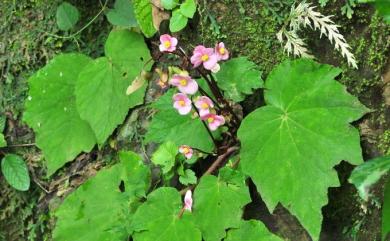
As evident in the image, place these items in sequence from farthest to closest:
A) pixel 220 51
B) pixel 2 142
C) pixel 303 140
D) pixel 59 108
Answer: pixel 2 142, pixel 59 108, pixel 220 51, pixel 303 140

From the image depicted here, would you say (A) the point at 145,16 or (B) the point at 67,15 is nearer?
(A) the point at 145,16

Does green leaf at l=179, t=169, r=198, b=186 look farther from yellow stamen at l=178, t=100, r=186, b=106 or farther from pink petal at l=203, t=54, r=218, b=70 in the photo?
pink petal at l=203, t=54, r=218, b=70

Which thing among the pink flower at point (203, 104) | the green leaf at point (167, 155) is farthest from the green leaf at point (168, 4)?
the green leaf at point (167, 155)

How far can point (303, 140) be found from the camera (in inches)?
69.1

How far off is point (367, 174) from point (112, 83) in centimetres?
112

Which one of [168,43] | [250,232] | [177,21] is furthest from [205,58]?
[250,232]

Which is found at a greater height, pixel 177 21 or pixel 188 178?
pixel 177 21

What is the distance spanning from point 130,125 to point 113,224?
1.26 feet

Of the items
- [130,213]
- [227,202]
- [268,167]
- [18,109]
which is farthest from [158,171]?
[18,109]

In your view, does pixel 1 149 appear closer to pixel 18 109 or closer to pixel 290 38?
pixel 18 109

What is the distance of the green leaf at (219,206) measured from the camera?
188cm

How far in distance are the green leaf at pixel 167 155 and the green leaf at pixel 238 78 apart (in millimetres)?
259

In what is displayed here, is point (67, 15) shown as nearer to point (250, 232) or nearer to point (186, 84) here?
point (186, 84)

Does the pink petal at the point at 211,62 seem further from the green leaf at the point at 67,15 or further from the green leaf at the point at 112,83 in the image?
the green leaf at the point at 67,15
